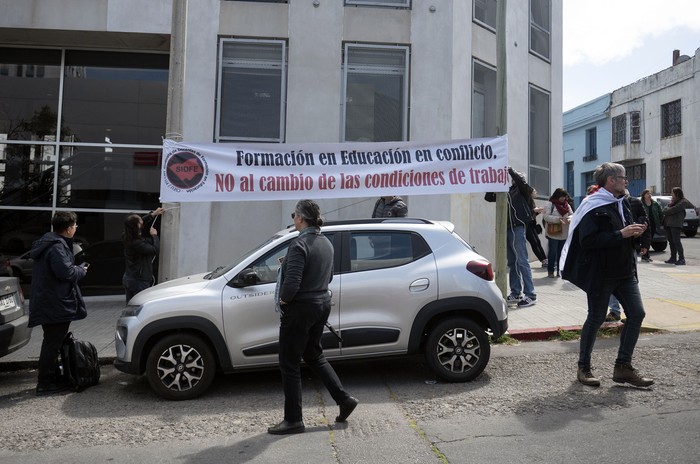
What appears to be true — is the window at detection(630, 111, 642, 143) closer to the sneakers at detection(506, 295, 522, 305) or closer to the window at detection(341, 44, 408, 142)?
the window at detection(341, 44, 408, 142)

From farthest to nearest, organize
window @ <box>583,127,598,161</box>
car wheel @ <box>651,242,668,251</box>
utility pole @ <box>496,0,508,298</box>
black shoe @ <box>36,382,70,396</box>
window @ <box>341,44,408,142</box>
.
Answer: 1. window @ <box>583,127,598,161</box>
2. car wheel @ <box>651,242,668,251</box>
3. window @ <box>341,44,408,142</box>
4. utility pole @ <box>496,0,508,298</box>
5. black shoe @ <box>36,382,70,396</box>

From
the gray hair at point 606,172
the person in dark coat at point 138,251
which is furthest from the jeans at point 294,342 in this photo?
the person in dark coat at point 138,251

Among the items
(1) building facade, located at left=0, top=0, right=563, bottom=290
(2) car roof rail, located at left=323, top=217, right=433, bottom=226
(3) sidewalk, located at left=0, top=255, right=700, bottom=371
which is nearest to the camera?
(2) car roof rail, located at left=323, top=217, right=433, bottom=226

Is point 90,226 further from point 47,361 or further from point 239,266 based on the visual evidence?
point 239,266

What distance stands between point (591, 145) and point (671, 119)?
7.98m

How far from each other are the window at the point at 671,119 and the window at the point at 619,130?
2914 mm

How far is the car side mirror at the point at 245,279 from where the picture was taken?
18.0 feet

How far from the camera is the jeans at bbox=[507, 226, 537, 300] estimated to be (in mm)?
9086

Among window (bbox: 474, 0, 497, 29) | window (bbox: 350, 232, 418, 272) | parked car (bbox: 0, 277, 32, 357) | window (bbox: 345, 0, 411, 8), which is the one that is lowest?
parked car (bbox: 0, 277, 32, 357)

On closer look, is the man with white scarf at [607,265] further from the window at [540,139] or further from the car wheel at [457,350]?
the window at [540,139]

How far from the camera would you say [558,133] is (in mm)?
14344

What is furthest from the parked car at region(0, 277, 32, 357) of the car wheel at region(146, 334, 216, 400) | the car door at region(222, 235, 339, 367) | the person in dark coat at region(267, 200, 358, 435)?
the person in dark coat at region(267, 200, 358, 435)

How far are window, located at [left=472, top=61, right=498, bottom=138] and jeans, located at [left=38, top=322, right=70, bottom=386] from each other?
28.2 feet

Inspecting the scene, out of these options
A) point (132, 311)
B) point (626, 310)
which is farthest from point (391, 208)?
point (132, 311)
